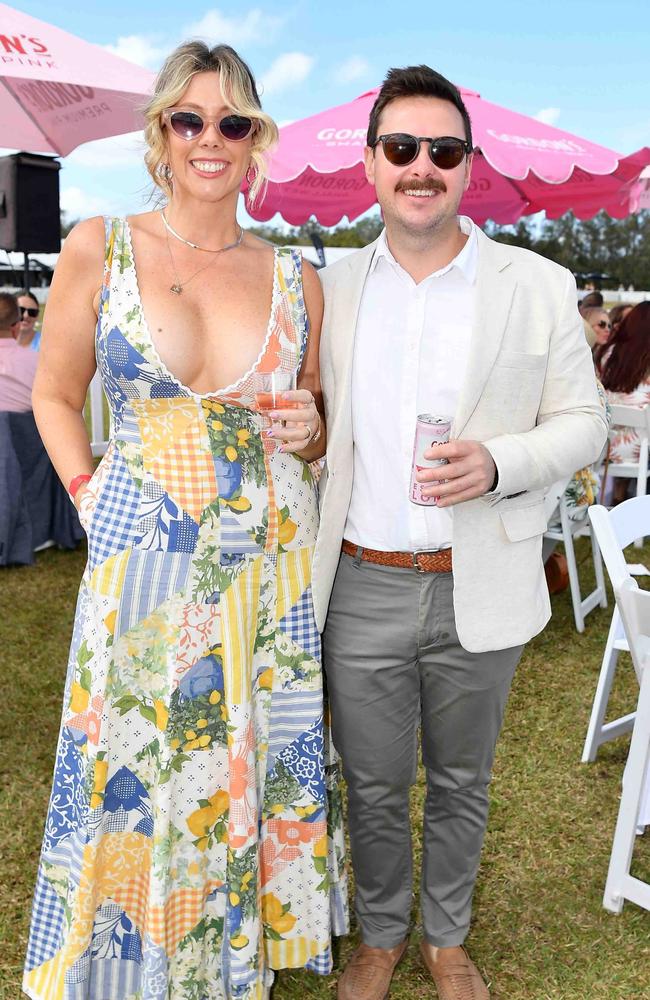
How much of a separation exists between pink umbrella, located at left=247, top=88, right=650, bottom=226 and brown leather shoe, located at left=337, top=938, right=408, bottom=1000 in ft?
13.6

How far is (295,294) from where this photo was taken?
219 centimetres

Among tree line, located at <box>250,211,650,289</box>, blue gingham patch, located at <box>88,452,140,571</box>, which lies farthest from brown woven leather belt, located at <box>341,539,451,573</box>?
tree line, located at <box>250,211,650,289</box>

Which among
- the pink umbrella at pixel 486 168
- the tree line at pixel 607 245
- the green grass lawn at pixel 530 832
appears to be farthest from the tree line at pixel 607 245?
the green grass lawn at pixel 530 832

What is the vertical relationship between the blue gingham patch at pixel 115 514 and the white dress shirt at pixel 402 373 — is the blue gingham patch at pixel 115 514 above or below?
below

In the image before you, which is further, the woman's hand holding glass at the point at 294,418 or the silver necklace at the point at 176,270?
the silver necklace at the point at 176,270

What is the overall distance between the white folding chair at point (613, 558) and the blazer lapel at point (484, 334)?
1073mm

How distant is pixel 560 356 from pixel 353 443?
1.72 feet

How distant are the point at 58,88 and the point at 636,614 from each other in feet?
15.4

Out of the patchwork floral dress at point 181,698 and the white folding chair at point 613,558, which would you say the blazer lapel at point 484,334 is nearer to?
the patchwork floral dress at point 181,698

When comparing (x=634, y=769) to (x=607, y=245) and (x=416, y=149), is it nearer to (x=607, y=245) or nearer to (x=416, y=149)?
(x=416, y=149)

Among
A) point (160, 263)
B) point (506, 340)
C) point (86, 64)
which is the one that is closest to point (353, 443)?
point (506, 340)

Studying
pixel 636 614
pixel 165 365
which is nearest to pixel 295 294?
pixel 165 365

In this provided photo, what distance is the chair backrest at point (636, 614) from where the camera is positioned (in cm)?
276

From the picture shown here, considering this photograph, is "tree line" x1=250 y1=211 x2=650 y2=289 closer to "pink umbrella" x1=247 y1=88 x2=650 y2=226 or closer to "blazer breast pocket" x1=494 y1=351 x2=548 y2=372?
"pink umbrella" x1=247 y1=88 x2=650 y2=226
